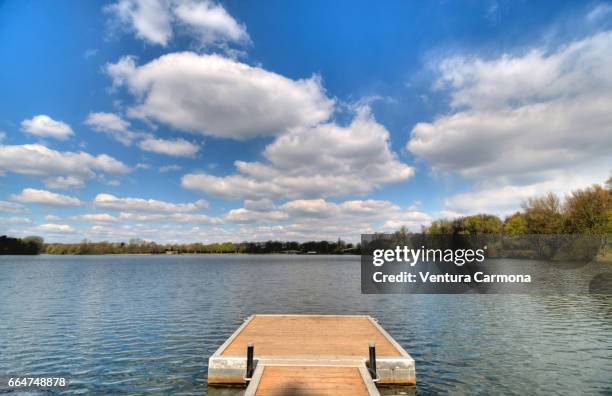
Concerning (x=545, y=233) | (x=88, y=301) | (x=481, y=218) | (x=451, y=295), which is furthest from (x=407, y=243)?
(x=88, y=301)

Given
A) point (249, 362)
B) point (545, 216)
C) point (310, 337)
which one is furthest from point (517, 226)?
point (249, 362)

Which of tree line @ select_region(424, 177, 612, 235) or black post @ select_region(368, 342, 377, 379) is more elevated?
tree line @ select_region(424, 177, 612, 235)

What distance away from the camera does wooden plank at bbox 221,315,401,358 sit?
43.4ft

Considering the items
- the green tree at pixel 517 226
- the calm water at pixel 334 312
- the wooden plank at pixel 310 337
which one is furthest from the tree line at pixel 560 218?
the wooden plank at pixel 310 337

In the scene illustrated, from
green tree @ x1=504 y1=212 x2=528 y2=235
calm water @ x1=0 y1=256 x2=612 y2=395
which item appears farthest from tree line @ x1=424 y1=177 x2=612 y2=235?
calm water @ x1=0 y1=256 x2=612 y2=395

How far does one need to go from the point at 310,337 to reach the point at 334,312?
1194 cm

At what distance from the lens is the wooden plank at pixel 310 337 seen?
43.4ft

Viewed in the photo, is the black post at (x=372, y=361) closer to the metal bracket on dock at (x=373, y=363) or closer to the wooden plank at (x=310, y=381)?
the metal bracket on dock at (x=373, y=363)

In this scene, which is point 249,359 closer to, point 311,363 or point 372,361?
point 311,363

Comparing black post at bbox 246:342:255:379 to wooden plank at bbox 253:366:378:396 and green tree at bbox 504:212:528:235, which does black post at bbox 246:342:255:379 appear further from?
green tree at bbox 504:212:528:235

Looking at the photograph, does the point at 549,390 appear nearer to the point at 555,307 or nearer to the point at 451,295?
the point at 555,307

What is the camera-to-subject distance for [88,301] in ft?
105

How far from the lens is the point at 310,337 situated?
15680 millimetres

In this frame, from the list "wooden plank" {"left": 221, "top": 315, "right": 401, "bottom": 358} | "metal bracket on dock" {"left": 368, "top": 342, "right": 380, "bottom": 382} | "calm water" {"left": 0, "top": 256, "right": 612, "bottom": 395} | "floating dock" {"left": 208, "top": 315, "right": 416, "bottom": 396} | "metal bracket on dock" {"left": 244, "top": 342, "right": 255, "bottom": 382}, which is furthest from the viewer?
"wooden plank" {"left": 221, "top": 315, "right": 401, "bottom": 358}
